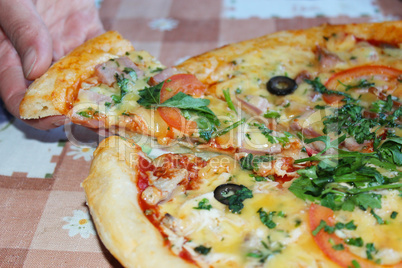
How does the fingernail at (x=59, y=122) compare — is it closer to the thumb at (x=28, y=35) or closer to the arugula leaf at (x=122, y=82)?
the thumb at (x=28, y=35)

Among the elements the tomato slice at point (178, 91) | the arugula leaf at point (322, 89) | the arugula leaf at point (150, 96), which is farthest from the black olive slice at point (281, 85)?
the arugula leaf at point (150, 96)

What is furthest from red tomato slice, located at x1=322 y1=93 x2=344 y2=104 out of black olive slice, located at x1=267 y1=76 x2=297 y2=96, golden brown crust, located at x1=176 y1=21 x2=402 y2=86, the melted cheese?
the melted cheese

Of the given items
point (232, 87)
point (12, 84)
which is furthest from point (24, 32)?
point (232, 87)

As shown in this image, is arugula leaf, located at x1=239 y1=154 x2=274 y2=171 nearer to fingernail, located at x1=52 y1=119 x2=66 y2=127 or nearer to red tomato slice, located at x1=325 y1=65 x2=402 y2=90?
red tomato slice, located at x1=325 y1=65 x2=402 y2=90

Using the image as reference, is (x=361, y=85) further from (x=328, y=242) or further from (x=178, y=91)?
(x=328, y=242)

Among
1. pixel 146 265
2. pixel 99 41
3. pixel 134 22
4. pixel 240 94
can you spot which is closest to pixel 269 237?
pixel 146 265

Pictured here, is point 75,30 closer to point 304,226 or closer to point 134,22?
point 134,22
